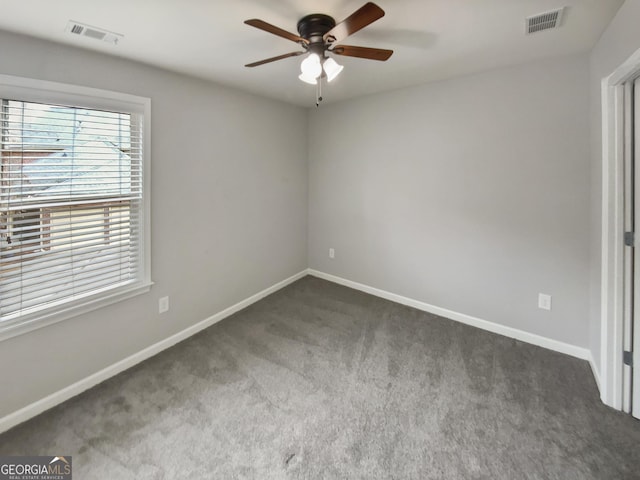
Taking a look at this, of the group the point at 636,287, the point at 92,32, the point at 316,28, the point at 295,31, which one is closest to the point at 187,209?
the point at 92,32

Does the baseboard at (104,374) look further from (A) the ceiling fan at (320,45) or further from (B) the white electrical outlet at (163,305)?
(A) the ceiling fan at (320,45)

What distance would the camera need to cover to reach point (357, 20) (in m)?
1.34

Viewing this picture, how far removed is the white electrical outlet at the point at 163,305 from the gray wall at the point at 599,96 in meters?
3.26

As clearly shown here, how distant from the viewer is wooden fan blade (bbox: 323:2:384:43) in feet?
4.07

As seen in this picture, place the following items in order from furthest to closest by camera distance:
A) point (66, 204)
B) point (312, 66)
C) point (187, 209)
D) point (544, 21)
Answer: point (187, 209)
point (66, 204)
point (544, 21)
point (312, 66)

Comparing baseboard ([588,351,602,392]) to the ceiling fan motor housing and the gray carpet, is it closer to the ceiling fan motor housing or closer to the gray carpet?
the gray carpet

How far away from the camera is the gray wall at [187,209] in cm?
187

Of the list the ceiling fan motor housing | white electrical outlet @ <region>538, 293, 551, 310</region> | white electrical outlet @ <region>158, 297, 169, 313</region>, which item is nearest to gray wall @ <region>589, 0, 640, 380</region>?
white electrical outlet @ <region>538, 293, 551, 310</region>

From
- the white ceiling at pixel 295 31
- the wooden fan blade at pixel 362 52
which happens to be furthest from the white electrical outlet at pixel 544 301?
the wooden fan blade at pixel 362 52

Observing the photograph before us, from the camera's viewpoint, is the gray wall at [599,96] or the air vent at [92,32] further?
the air vent at [92,32]

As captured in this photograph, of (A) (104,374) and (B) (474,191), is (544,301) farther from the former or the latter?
(A) (104,374)

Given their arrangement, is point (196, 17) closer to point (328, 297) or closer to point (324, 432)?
point (324, 432)

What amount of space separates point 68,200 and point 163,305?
106 cm

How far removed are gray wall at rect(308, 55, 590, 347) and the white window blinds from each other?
7.53 feet
